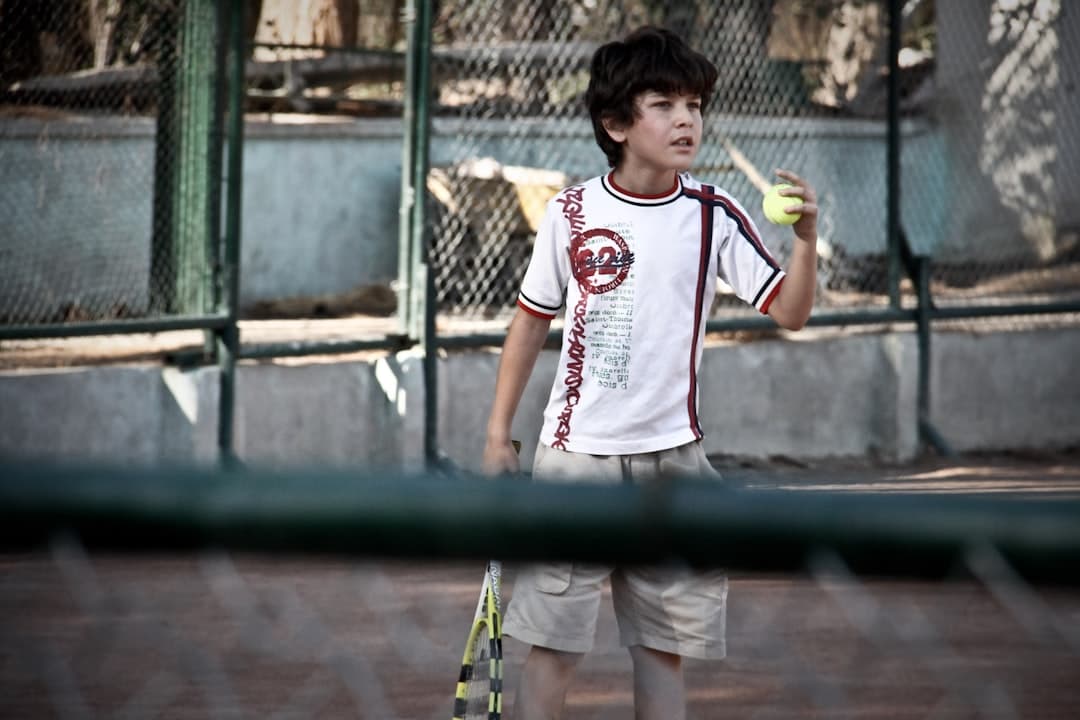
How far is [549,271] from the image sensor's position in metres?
3.54

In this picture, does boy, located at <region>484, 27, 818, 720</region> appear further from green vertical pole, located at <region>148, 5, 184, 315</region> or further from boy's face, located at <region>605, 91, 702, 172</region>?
green vertical pole, located at <region>148, 5, 184, 315</region>

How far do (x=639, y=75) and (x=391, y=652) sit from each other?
1945 mm

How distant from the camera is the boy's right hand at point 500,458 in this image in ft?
10.9

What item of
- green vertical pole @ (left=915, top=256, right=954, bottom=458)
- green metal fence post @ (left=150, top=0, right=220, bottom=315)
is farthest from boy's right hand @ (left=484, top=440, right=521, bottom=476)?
green vertical pole @ (left=915, top=256, right=954, bottom=458)

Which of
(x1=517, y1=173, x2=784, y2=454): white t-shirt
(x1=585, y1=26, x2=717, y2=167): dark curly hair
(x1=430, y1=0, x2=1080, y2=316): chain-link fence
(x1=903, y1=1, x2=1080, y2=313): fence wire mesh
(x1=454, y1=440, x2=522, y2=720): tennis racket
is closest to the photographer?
(x1=454, y1=440, x2=522, y2=720): tennis racket

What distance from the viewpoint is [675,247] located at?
11.2ft

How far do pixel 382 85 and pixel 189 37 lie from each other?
6870mm

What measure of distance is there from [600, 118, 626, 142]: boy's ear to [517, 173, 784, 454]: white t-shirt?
0.12 m

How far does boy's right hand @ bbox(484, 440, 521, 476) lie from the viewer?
131 inches

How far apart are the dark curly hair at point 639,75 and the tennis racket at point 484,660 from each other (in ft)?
3.51

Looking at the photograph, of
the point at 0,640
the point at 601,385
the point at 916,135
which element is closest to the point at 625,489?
the point at 601,385

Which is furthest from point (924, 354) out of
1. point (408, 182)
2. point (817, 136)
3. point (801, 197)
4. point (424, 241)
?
point (801, 197)

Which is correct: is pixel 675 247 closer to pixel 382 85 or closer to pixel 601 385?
pixel 601 385

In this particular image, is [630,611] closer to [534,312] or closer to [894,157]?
Result: [534,312]
